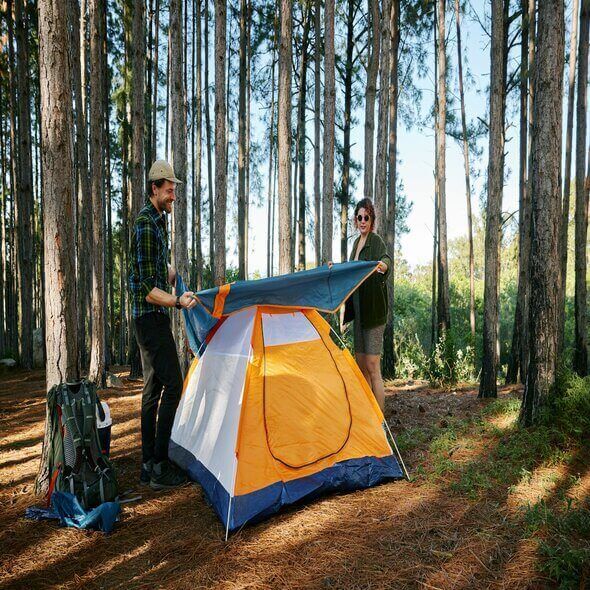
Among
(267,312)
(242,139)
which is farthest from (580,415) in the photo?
(242,139)

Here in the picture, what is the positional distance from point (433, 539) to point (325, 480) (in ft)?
2.90

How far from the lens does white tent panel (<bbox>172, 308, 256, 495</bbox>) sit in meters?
3.19

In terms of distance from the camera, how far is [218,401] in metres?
3.49

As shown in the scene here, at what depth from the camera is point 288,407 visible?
3381 millimetres

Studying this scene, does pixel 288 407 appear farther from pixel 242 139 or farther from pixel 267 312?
pixel 242 139

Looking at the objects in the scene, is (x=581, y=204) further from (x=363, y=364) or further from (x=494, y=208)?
(x=363, y=364)

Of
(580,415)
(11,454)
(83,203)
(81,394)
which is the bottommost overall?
(11,454)

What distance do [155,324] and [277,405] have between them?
1.17 metres

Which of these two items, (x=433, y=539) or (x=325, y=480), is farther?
(x=325, y=480)

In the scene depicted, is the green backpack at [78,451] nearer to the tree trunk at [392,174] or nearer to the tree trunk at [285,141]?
the tree trunk at [285,141]

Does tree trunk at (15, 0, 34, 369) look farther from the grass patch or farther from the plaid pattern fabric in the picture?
the grass patch

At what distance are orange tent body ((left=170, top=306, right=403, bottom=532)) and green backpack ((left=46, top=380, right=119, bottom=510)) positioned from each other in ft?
2.43

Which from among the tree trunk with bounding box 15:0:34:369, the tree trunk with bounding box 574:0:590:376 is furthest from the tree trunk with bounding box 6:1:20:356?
the tree trunk with bounding box 574:0:590:376

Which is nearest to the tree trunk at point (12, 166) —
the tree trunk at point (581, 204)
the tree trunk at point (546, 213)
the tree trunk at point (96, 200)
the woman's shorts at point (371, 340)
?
the tree trunk at point (96, 200)
